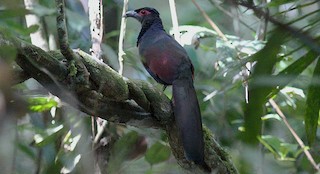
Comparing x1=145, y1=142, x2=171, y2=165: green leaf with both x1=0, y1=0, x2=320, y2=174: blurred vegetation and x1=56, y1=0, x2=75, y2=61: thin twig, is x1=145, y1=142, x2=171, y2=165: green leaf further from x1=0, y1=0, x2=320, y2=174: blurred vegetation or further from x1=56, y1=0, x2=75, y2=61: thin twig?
x1=56, y1=0, x2=75, y2=61: thin twig

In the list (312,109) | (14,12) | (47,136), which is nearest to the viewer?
(14,12)

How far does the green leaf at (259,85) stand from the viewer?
0.63m

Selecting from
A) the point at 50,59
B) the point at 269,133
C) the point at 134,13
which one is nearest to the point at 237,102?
the point at 269,133

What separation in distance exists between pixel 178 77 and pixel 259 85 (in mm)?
1310

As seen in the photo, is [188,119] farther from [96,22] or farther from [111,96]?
[96,22]

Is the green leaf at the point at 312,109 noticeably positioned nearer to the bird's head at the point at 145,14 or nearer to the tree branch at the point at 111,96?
the tree branch at the point at 111,96

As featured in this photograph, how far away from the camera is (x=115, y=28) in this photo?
3.12 m

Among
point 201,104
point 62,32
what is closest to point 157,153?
point 201,104

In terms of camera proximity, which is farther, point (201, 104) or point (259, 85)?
point (201, 104)

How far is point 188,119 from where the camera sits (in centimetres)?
171

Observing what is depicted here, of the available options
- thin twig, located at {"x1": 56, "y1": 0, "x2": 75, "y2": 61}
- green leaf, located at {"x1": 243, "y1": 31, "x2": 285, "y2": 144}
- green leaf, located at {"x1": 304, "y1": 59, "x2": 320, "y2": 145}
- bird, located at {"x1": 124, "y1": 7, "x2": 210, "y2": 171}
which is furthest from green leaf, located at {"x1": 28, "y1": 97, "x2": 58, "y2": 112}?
green leaf, located at {"x1": 243, "y1": 31, "x2": 285, "y2": 144}

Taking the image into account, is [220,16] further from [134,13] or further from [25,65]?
[25,65]

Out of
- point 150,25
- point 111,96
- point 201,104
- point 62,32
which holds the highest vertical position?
point 62,32

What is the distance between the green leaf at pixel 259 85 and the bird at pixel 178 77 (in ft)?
3.09
